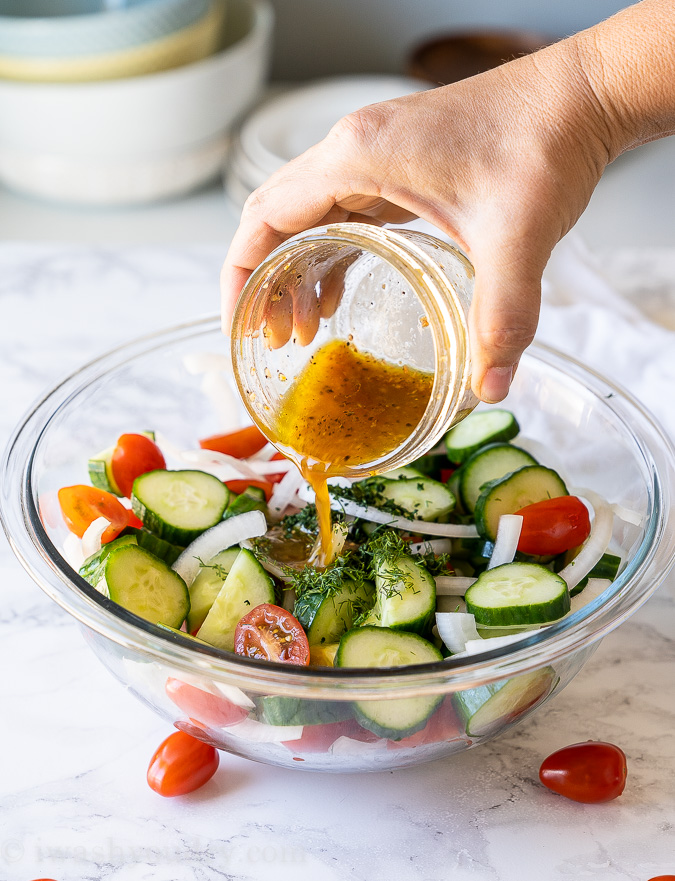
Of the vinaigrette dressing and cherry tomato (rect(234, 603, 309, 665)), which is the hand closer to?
the vinaigrette dressing

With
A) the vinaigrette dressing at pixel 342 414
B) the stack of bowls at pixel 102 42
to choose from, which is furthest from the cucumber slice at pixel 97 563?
the stack of bowls at pixel 102 42

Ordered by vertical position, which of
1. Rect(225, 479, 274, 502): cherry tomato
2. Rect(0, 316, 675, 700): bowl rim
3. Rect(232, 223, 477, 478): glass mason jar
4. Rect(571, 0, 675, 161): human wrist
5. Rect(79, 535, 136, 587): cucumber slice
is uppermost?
Rect(571, 0, 675, 161): human wrist

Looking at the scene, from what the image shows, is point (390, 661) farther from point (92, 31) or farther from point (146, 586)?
point (92, 31)

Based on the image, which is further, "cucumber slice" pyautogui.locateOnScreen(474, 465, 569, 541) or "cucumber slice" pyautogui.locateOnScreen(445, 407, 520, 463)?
"cucumber slice" pyautogui.locateOnScreen(445, 407, 520, 463)

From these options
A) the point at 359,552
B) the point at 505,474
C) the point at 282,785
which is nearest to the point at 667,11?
the point at 505,474

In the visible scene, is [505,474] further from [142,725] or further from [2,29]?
[2,29]

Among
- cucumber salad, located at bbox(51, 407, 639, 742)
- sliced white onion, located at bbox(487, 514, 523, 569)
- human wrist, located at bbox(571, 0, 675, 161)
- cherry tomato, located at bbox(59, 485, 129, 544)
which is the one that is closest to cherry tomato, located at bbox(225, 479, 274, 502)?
cucumber salad, located at bbox(51, 407, 639, 742)
